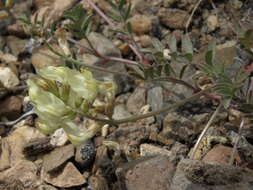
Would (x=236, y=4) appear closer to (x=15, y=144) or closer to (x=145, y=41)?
(x=145, y=41)

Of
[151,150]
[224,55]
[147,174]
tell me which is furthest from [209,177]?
[224,55]

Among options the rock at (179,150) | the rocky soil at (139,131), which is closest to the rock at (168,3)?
the rocky soil at (139,131)

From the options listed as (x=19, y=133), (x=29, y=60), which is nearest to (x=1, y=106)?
(x=19, y=133)

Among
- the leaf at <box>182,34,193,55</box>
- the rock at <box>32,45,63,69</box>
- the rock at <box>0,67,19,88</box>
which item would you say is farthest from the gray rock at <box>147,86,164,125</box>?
the rock at <box>0,67,19,88</box>

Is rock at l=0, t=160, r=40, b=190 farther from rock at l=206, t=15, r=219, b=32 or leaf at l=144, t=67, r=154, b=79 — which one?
rock at l=206, t=15, r=219, b=32

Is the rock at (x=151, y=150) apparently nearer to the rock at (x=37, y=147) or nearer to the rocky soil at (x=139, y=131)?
the rocky soil at (x=139, y=131)

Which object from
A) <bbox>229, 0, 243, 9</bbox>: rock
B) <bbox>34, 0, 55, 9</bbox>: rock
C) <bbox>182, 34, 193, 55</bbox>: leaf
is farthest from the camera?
<bbox>34, 0, 55, 9</bbox>: rock
